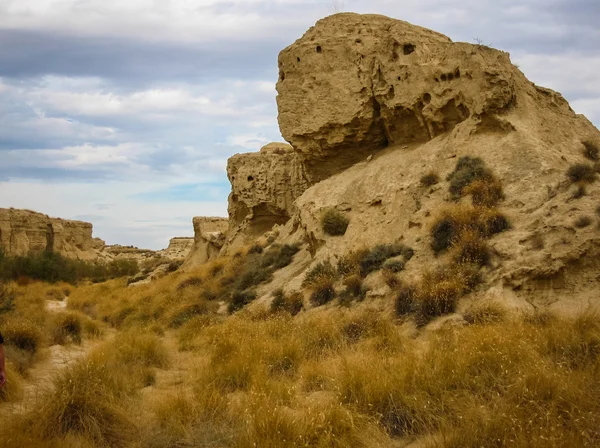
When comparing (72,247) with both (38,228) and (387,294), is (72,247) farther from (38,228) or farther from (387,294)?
(387,294)

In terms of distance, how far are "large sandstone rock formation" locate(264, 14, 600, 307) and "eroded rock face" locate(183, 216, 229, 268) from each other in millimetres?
8905

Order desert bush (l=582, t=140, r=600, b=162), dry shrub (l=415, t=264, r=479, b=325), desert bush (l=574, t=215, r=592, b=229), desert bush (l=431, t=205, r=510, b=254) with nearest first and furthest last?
dry shrub (l=415, t=264, r=479, b=325) < desert bush (l=574, t=215, r=592, b=229) < desert bush (l=431, t=205, r=510, b=254) < desert bush (l=582, t=140, r=600, b=162)

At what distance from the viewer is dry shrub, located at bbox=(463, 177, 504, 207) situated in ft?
36.2

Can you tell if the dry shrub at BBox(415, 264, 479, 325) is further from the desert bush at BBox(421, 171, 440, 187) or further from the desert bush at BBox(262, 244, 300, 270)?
the desert bush at BBox(262, 244, 300, 270)

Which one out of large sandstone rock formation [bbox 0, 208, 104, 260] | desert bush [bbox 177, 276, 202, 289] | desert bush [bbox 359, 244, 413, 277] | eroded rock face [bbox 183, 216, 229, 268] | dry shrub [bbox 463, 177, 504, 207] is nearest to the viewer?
dry shrub [bbox 463, 177, 504, 207]

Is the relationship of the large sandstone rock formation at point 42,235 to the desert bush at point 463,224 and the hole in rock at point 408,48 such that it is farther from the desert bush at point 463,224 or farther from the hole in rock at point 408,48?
the desert bush at point 463,224

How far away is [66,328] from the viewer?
38.3 feet

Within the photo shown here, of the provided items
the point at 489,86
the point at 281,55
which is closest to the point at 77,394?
the point at 489,86

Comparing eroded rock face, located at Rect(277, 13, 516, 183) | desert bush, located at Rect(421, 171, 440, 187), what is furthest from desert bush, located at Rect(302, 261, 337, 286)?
eroded rock face, located at Rect(277, 13, 516, 183)

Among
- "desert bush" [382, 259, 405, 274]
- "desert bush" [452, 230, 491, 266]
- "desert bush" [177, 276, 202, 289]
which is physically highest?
"desert bush" [452, 230, 491, 266]

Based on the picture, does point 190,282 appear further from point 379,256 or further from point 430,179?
point 430,179

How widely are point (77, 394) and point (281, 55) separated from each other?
1445cm

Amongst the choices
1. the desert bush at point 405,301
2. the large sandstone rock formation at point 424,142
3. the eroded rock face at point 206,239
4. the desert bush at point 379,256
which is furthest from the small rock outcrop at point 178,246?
the desert bush at point 405,301

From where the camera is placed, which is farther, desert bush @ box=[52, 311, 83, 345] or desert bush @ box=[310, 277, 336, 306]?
desert bush @ box=[310, 277, 336, 306]
